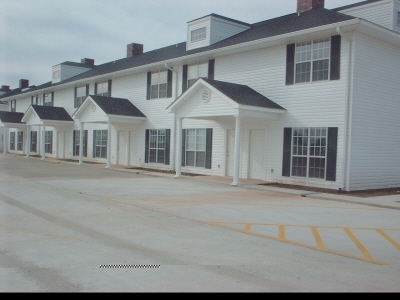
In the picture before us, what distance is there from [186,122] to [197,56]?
3.34m

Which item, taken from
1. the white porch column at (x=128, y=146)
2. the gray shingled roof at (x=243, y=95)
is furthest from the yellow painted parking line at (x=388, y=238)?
the white porch column at (x=128, y=146)

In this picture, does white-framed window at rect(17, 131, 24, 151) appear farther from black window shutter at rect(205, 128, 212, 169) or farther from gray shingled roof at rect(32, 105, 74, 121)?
black window shutter at rect(205, 128, 212, 169)

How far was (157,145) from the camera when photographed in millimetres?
24703

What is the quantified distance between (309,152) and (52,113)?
23035 millimetres

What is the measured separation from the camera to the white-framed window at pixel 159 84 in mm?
24263

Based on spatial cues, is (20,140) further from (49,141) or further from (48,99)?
(48,99)

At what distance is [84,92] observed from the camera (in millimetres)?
32375

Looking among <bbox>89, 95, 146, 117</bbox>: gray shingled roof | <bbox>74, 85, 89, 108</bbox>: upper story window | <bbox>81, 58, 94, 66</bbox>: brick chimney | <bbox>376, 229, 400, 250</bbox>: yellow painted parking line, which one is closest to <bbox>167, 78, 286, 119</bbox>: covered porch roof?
<bbox>89, 95, 146, 117</bbox>: gray shingled roof

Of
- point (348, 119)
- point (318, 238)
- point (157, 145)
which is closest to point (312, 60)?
point (348, 119)

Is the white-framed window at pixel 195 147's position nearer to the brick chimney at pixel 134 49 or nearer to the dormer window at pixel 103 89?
the dormer window at pixel 103 89

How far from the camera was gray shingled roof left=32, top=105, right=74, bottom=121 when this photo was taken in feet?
108

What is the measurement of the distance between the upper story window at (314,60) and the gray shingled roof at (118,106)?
35.4ft

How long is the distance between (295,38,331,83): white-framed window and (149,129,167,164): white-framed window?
9.22m
